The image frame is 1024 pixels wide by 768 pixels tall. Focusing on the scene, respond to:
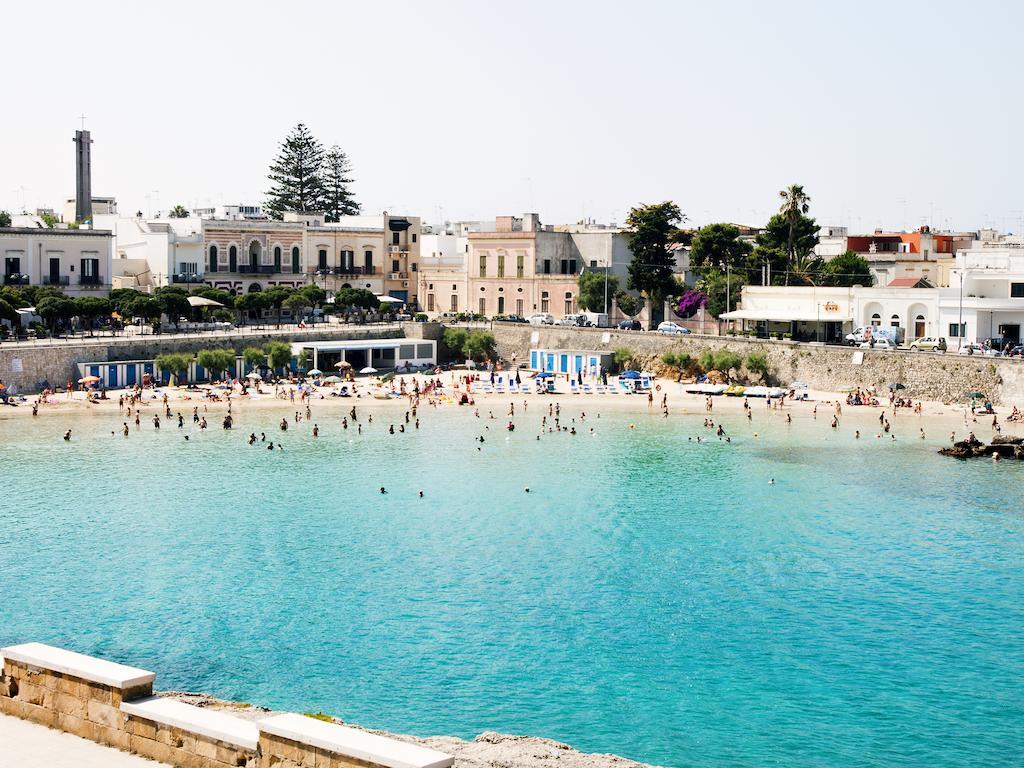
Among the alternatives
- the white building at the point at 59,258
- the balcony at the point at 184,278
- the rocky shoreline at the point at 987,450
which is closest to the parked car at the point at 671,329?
the rocky shoreline at the point at 987,450

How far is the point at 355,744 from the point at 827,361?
55638 millimetres

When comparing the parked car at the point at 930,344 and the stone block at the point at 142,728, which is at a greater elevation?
the parked car at the point at 930,344

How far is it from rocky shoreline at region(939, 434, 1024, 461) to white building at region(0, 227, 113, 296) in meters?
47.3

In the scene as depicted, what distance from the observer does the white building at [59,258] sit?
228ft

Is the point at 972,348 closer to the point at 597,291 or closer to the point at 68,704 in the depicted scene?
the point at 597,291

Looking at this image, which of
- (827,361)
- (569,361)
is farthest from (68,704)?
(569,361)

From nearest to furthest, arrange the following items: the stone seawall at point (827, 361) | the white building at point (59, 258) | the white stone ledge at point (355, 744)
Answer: the white stone ledge at point (355, 744)
the stone seawall at point (827, 361)
the white building at point (59, 258)

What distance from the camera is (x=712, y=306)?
78000 mm

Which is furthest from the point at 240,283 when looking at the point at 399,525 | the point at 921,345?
the point at 399,525

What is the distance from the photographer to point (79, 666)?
14055mm

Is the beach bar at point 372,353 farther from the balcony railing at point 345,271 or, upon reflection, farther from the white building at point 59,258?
the white building at point 59,258

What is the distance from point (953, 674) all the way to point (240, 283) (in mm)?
63924

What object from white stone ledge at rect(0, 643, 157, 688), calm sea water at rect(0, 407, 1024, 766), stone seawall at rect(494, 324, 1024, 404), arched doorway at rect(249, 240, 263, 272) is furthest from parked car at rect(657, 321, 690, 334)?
white stone ledge at rect(0, 643, 157, 688)

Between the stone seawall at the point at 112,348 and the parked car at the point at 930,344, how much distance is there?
30188mm
